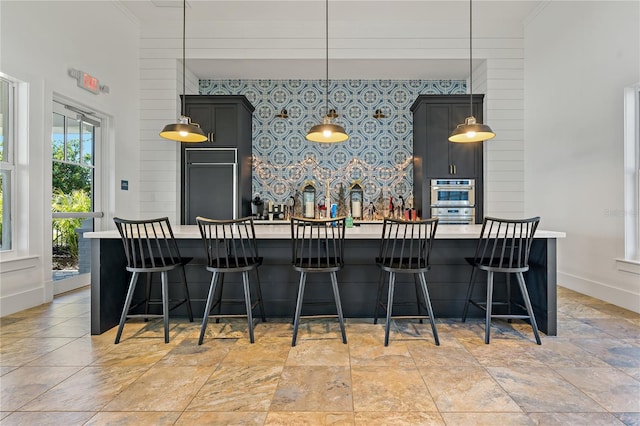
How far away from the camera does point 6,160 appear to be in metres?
3.27

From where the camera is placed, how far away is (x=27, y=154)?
3.35 metres

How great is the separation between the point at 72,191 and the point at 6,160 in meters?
0.83

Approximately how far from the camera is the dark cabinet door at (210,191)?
4930 millimetres

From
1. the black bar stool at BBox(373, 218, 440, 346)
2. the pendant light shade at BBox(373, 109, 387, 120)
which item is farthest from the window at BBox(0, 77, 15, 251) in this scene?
the pendant light shade at BBox(373, 109, 387, 120)

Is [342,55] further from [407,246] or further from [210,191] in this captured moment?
[407,246]

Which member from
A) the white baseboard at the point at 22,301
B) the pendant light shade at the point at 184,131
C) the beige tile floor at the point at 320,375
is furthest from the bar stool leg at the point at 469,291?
the white baseboard at the point at 22,301

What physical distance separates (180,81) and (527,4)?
190 inches

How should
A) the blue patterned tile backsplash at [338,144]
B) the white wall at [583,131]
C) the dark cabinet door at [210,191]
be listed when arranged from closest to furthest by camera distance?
the white wall at [583,131] < the dark cabinet door at [210,191] < the blue patterned tile backsplash at [338,144]

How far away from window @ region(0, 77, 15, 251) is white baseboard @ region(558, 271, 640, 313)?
234 inches

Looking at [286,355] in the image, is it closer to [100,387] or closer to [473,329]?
[100,387]

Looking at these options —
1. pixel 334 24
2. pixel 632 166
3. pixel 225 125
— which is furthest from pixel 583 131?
pixel 225 125

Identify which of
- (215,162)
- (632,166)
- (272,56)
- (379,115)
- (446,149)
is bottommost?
(632,166)

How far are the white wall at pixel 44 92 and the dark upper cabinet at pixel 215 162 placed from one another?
91 centimetres

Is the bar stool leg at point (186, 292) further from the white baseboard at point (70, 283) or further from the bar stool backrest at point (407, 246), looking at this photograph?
the white baseboard at point (70, 283)
